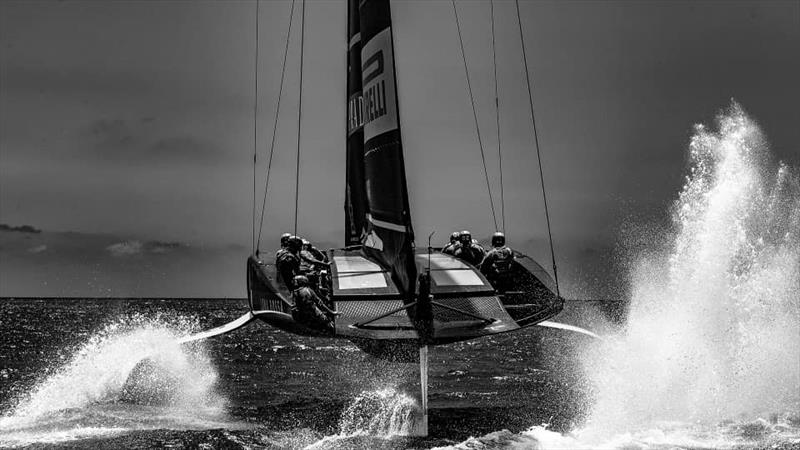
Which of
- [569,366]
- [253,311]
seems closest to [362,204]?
[253,311]

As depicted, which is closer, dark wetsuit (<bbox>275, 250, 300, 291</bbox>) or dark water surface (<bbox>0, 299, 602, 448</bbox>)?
dark wetsuit (<bbox>275, 250, 300, 291</bbox>)

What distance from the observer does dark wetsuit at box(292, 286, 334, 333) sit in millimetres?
10586

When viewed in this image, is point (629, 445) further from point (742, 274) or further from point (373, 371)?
point (373, 371)

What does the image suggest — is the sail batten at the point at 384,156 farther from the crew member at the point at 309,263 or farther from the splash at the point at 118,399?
the splash at the point at 118,399

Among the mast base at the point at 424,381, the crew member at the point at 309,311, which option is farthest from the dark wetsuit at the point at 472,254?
the crew member at the point at 309,311

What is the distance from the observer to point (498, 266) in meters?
12.7

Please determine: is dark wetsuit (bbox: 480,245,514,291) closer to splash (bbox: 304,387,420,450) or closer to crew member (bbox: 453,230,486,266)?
crew member (bbox: 453,230,486,266)

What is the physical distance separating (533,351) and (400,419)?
2265cm

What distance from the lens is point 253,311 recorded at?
1273 cm

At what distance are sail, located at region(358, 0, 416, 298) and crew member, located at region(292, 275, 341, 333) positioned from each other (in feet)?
3.34

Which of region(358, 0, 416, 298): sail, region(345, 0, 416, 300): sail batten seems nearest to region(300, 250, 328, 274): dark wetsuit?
region(345, 0, 416, 300): sail batten

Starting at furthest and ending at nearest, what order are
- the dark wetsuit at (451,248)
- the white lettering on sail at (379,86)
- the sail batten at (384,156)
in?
the dark wetsuit at (451,248)
the white lettering on sail at (379,86)
the sail batten at (384,156)

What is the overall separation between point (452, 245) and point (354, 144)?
2.79 meters

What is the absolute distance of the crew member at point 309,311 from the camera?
34.7 feet
